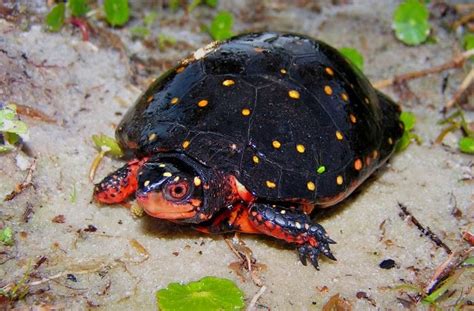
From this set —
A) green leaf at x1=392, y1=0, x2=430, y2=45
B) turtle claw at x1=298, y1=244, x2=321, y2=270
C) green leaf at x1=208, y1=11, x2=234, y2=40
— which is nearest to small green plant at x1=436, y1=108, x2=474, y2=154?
green leaf at x1=392, y1=0, x2=430, y2=45

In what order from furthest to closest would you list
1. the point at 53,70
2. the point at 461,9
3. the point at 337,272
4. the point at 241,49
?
the point at 461,9 < the point at 53,70 < the point at 241,49 < the point at 337,272

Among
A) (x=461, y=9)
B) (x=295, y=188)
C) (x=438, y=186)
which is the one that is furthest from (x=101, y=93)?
(x=461, y=9)

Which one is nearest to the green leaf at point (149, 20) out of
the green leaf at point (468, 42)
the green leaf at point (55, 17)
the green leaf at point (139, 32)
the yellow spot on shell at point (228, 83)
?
the green leaf at point (139, 32)

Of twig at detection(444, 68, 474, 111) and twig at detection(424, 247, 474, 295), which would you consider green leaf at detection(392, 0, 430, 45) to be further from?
twig at detection(424, 247, 474, 295)

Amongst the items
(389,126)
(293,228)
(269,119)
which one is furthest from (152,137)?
(389,126)

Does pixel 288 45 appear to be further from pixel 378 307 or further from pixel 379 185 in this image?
pixel 378 307

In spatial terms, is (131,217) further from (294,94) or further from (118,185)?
(294,94)
